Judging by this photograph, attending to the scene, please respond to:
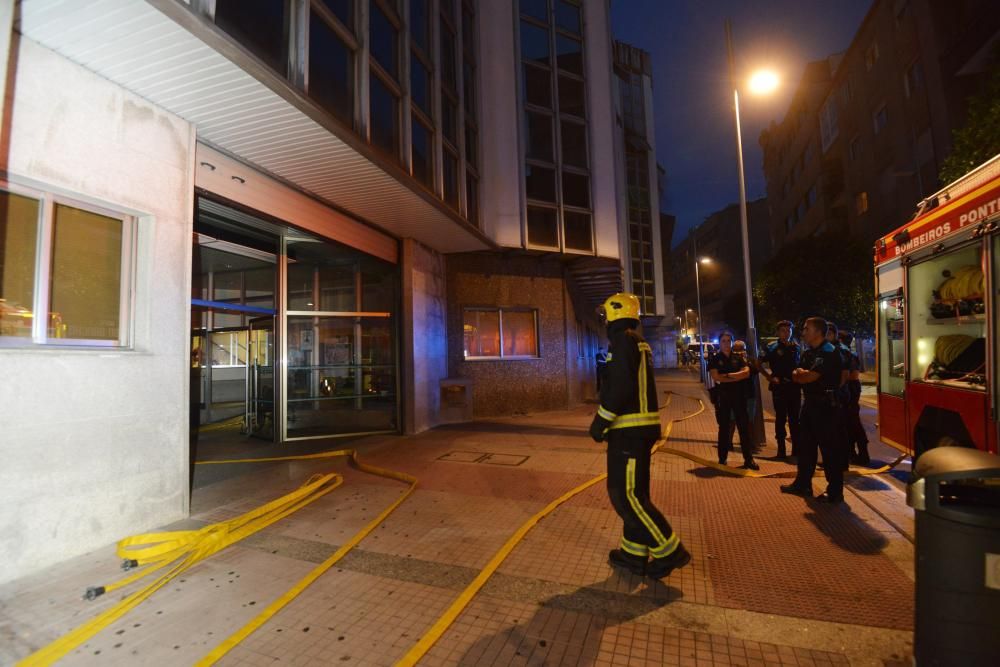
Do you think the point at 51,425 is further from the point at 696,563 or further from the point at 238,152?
the point at 696,563

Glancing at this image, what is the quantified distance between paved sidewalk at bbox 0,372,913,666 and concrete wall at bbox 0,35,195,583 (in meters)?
0.39

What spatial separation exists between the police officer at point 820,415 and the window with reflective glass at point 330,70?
602 centimetres

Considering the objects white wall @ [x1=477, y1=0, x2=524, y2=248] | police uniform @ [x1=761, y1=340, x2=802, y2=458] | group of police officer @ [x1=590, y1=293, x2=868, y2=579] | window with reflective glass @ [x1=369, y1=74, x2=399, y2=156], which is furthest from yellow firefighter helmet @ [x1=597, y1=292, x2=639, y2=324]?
white wall @ [x1=477, y1=0, x2=524, y2=248]

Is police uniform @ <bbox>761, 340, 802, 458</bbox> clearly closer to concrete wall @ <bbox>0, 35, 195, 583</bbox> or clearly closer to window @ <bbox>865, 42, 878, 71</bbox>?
concrete wall @ <bbox>0, 35, 195, 583</bbox>

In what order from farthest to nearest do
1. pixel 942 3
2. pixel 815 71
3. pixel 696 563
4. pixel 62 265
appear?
pixel 815 71 → pixel 942 3 → pixel 62 265 → pixel 696 563

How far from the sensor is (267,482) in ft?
18.9

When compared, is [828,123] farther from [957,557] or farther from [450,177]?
[957,557]

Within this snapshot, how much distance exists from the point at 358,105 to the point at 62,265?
4.27m

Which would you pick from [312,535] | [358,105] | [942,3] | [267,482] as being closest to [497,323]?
[358,105]

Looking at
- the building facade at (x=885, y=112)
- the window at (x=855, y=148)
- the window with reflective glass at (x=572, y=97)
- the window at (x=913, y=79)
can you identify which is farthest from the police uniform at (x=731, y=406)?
the window at (x=855, y=148)

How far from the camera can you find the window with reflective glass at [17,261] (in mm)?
3539

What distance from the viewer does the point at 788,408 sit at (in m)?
6.19

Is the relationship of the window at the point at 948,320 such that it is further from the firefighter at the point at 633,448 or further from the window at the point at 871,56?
the window at the point at 871,56

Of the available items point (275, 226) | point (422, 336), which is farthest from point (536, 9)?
point (275, 226)
